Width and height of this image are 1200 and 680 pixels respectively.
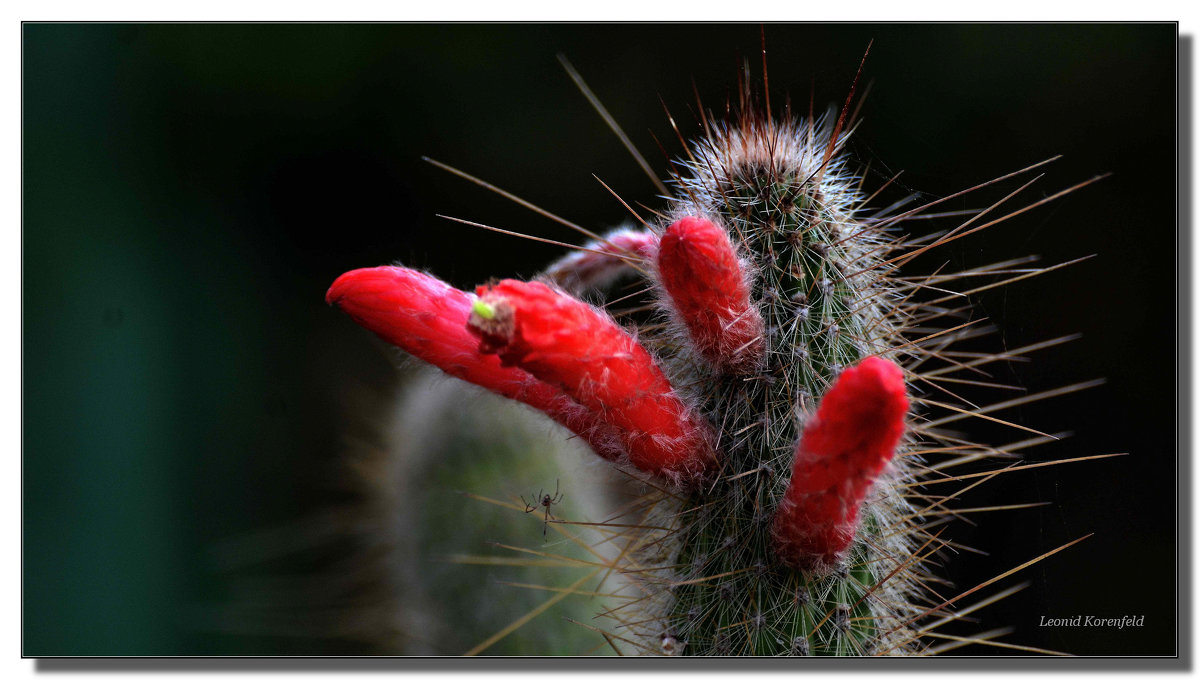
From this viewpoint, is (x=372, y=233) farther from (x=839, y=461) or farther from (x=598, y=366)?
(x=839, y=461)

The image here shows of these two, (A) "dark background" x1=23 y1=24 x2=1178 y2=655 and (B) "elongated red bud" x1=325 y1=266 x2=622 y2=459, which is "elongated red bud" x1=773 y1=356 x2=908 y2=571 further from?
(A) "dark background" x1=23 y1=24 x2=1178 y2=655

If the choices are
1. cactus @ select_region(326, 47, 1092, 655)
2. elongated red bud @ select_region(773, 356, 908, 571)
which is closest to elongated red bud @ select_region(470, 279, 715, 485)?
cactus @ select_region(326, 47, 1092, 655)

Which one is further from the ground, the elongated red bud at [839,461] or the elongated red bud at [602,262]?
the elongated red bud at [602,262]

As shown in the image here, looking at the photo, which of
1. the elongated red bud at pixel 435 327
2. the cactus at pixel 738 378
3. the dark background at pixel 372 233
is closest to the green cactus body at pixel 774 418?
the cactus at pixel 738 378

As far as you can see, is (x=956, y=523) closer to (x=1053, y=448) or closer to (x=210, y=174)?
(x=1053, y=448)

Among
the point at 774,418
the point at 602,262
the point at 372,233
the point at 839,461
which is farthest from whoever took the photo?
the point at 372,233

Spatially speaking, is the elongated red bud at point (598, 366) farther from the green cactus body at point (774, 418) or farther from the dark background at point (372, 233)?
the dark background at point (372, 233)

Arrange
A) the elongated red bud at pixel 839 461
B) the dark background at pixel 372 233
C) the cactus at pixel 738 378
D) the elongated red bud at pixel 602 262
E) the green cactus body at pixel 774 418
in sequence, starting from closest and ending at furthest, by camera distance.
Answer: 1. the elongated red bud at pixel 839 461
2. the cactus at pixel 738 378
3. the green cactus body at pixel 774 418
4. the elongated red bud at pixel 602 262
5. the dark background at pixel 372 233

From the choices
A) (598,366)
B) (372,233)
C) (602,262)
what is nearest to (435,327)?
(598,366)
